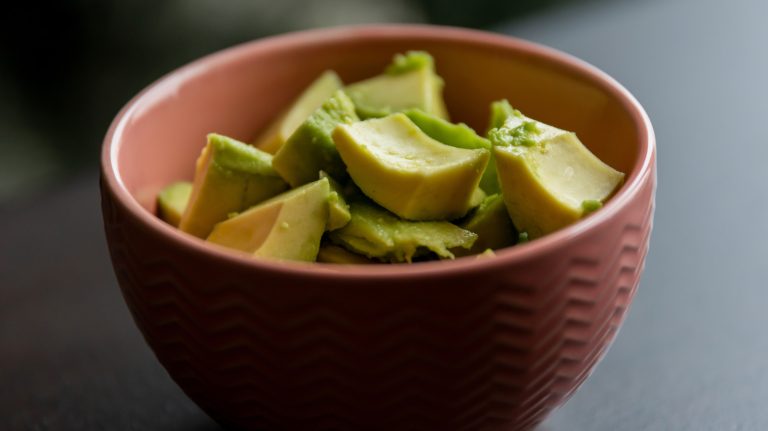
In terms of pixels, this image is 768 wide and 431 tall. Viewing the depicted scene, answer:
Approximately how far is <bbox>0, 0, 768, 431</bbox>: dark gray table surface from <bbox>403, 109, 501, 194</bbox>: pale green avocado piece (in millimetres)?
177

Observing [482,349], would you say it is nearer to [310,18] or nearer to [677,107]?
[677,107]

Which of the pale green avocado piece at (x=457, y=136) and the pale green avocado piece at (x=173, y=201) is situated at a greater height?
the pale green avocado piece at (x=457, y=136)

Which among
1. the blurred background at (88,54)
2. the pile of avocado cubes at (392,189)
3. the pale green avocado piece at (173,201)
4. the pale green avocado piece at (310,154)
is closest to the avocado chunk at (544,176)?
the pile of avocado cubes at (392,189)

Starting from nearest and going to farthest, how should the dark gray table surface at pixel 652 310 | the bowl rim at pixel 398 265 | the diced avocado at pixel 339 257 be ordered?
the bowl rim at pixel 398 265 < the diced avocado at pixel 339 257 < the dark gray table surface at pixel 652 310

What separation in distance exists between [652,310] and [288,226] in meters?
0.37

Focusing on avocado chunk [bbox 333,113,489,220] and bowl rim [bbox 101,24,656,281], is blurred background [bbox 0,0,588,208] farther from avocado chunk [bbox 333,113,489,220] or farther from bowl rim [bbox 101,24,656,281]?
avocado chunk [bbox 333,113,489,220]

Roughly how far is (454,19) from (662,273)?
1545 mm

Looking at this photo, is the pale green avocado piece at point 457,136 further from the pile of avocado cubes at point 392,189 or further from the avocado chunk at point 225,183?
the avocado chunk at point 225,183

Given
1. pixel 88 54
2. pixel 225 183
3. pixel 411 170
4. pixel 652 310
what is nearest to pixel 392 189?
pixel 411 170

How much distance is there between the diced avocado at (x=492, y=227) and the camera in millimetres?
604

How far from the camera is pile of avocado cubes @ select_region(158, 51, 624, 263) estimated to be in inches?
22.7

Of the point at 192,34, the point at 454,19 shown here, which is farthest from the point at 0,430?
the point at 454,19

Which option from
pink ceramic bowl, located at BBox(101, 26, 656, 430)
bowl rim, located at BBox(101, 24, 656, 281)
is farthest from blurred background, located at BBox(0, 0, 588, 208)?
pink ceramic bowl, located at BBox(101, 26, 656, 430)

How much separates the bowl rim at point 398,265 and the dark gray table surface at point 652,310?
0.65ft
